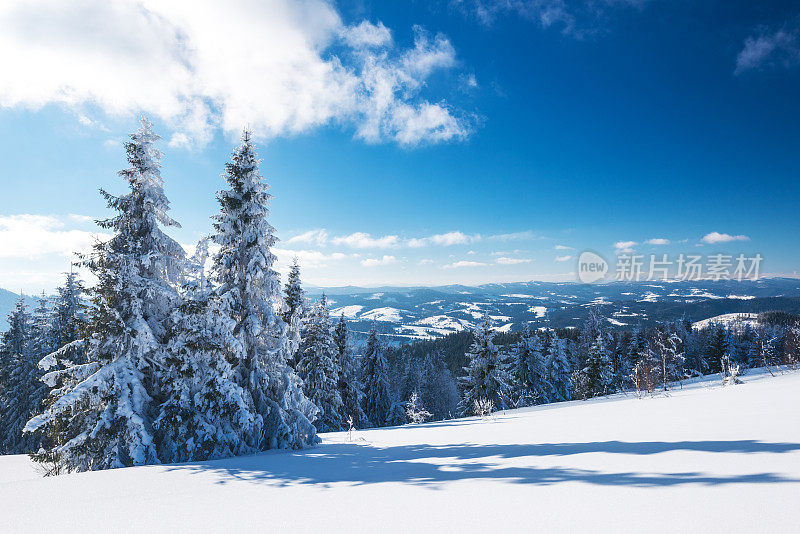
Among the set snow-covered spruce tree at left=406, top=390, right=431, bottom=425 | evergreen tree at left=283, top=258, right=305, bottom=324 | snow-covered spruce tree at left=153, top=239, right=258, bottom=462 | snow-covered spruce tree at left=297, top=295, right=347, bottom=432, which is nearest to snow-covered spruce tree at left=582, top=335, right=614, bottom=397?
snow-covered spruce tree at left=406, top=390, right=431, bottom=425

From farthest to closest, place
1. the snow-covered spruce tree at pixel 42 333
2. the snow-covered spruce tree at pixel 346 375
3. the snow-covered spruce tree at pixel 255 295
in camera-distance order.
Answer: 1. the snow-covered spruce tree at pixel 346 375
2. the snow-covered spruce tree at pixel 42 333
3. the snow-covered spruce tree at pixel 255 295

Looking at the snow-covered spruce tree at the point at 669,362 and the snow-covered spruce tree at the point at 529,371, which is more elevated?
the snow-covered spruce tree at the point at 669,362

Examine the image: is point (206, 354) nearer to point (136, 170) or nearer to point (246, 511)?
point (136, 170)

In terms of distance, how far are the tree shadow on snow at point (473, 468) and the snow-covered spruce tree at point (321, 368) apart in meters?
18.6

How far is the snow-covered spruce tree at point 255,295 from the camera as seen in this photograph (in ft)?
38.8

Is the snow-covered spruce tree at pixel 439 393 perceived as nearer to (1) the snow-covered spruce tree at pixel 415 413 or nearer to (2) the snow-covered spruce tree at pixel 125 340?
(1) the snow-covered spruce tree at pixel 415 413

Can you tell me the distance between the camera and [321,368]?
25156mm

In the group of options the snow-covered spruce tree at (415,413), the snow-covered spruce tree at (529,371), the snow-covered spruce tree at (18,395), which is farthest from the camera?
the snow-covered spruce tree at (529,371)

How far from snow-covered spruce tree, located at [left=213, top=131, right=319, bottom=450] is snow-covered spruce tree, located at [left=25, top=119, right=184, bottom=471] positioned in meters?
1.91

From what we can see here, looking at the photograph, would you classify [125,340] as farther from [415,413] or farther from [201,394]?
[415,413]

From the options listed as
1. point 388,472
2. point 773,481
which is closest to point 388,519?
point 388,472

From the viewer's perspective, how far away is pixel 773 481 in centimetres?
280

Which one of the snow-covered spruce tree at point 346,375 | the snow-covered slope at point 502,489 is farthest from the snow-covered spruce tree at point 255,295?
the snow-covered spruce tree at point 346,375

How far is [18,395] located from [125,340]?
22.8 meters
